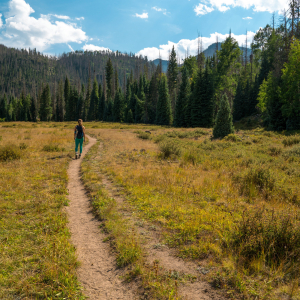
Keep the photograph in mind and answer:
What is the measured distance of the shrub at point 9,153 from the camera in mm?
11962

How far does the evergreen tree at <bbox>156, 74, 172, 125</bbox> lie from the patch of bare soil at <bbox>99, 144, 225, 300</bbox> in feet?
177

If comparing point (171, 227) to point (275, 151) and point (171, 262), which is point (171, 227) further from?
point (275, 151)

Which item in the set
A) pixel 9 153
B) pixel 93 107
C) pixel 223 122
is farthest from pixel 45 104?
pixel 9 153

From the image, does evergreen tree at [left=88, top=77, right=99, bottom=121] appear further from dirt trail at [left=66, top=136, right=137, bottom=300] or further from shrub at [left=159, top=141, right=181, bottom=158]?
Result: dirt trail at [left=66, top=136, right=137, bottom=300]

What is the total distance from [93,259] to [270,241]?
370 centimetres

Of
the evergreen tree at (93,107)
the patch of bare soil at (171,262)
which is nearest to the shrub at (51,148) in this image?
the patch of bare soil at (171,262)

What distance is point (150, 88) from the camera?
Answer: 69.5 meters

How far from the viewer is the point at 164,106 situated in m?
58.6

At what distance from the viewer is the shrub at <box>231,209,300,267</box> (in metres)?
3.91

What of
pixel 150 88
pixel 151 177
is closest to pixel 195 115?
pixel 150 88

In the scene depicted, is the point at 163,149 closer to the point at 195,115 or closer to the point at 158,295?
the point at 158,295

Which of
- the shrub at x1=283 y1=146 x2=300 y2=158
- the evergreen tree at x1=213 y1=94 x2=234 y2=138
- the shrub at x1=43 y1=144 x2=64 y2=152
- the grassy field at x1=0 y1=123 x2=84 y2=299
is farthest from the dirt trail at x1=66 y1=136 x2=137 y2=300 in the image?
the evergreen tree at x1=213 y1=94 x2=234 y2=138

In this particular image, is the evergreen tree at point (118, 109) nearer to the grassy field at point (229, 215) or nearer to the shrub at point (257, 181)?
the grassy field at point (229, 215)

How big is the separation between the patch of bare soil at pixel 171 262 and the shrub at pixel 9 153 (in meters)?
9.44
